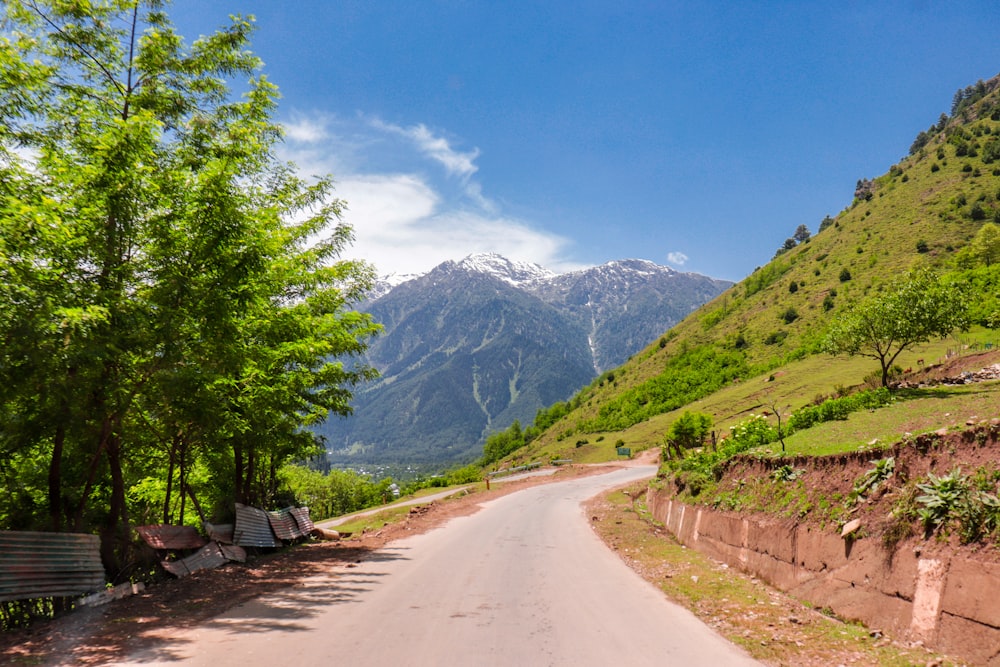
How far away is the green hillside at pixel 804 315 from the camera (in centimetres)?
5606

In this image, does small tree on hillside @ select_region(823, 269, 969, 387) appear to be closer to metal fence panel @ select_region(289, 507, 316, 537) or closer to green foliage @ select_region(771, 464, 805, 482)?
green foliage @ select_region(771, 464, 805, 482)

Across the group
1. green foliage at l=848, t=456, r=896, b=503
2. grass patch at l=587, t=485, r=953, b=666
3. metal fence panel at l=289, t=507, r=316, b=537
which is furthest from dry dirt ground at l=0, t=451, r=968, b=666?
metal fence panel at l=289, t=507, r=316, b=537

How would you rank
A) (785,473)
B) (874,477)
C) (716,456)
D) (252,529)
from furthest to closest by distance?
(716,456) < (252,529) < (785,473) < (874,477)

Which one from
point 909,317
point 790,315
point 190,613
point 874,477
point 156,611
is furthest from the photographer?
point 790,315

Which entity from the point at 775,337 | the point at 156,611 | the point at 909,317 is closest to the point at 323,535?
the point at 156,611

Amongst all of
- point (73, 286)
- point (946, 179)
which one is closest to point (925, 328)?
point (73, 286)

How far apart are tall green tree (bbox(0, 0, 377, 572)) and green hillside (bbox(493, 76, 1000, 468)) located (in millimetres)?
40876

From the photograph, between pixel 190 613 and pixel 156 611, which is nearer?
pixel 190 613

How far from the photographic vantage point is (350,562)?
14.2 m

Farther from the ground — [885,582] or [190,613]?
[885,582]

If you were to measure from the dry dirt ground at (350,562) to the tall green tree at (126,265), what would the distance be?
212cm

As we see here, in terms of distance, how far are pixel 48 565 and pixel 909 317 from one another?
35.8 m

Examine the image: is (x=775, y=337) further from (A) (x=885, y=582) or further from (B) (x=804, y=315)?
(A) (x=885, y=582)

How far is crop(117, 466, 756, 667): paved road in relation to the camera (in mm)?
6410
